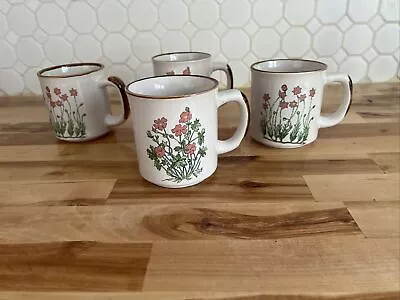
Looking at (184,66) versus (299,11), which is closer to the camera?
(184,66)

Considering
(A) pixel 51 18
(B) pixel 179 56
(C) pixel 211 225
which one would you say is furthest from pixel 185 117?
(A) pixel 51 18

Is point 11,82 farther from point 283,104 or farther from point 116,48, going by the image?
point 283,104

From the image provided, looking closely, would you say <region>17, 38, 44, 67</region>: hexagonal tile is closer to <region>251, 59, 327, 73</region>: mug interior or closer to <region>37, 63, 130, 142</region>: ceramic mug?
<region>37, 63, 130, 142</region>: ceramic mug

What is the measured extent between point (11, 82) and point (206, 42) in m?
0.45

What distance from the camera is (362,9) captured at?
2.66 feet

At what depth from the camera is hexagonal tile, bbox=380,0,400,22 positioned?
0.80 metres

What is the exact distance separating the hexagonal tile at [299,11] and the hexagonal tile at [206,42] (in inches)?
6.1

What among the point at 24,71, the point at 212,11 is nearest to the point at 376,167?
the point at 212,11

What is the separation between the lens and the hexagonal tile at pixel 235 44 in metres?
0.84

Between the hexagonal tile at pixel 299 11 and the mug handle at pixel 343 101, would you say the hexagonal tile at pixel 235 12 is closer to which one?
the hexagonal tile at pixel 299 11

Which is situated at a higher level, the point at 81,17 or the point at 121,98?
the point at 81,17

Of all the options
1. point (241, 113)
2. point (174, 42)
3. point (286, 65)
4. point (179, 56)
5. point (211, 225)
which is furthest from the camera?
point (174, 42)

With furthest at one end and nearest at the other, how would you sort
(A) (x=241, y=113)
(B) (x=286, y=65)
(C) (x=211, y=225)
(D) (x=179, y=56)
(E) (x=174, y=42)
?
(E) (x=174, y=42) < (D) (x=179, y=56) < (B) (x=286, y=65) < (A) (x=241, y=113) < (C) (x=211, y=225)

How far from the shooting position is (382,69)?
0.86 m
